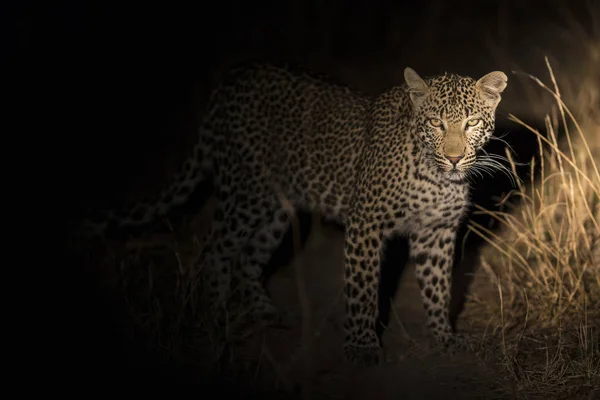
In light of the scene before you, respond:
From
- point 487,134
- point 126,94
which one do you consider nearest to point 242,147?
point 487,134

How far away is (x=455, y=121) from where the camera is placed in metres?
5.61

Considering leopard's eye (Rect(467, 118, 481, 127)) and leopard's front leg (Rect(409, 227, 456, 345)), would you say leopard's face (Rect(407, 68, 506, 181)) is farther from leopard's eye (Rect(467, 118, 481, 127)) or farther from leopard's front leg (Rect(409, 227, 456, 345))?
leopard's front leg (Rect(409, 227, 456, 345))

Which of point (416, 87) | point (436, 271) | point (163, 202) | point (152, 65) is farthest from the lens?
point (152, 65)

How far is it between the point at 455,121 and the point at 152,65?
5.84 m

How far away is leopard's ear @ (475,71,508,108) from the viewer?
569cm

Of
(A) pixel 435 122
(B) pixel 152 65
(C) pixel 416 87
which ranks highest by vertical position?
(B) pixel 152 65

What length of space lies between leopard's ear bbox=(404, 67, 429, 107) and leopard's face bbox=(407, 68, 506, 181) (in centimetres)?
1

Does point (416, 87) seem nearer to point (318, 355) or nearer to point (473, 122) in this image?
point (473, 122)

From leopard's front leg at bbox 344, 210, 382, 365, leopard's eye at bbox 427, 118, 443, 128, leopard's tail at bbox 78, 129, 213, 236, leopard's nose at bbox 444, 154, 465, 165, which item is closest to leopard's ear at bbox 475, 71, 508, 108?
leopard's eye at bbox 427, 118, 443, 128

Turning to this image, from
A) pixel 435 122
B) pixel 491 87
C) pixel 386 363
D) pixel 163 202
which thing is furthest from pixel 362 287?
pixel 163 202

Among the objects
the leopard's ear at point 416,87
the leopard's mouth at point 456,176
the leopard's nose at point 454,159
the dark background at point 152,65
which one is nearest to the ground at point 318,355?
the dark background at point 152,65

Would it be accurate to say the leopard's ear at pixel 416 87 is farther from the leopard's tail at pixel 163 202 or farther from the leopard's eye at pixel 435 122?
the leopard's tail at pixel 163 202

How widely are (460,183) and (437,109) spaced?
1.73ft

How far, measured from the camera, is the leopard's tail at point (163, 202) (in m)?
6.80
